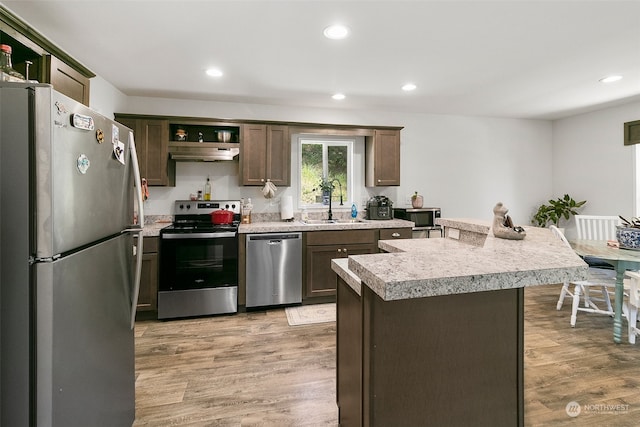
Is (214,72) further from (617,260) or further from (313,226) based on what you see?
(617,260)

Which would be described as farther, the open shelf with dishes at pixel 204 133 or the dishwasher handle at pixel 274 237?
the open shelf with dishes at pixel 204 133

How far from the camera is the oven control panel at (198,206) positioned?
370cm

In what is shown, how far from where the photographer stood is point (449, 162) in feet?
15.2

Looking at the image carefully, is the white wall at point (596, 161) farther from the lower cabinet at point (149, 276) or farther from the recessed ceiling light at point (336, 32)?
the lower cabinet at point (149, 276)

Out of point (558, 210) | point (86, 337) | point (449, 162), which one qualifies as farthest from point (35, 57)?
point (558, 210)

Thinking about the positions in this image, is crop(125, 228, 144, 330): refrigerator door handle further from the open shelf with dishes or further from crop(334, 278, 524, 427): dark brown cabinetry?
the open shelf with dishes

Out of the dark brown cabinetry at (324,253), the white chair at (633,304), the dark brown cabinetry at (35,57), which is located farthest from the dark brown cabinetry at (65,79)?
the white chair at (633,304)

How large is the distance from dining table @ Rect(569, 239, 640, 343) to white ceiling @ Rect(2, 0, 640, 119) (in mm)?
1677

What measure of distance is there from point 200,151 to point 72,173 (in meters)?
2.45

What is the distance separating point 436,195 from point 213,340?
11.7 feet

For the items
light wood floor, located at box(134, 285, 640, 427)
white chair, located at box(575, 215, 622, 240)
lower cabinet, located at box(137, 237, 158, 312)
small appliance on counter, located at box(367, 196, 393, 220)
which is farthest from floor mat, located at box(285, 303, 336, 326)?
white chair, located at box(575, 215, 622, 240)

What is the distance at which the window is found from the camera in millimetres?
4184

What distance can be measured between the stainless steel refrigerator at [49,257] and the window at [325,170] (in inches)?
117

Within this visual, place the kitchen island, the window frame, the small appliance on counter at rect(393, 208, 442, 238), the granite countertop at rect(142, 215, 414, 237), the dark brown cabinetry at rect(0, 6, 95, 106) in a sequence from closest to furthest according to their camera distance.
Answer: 1. the kitchen island
2. the dark brown cabinetry at rect(0, 6, 95, 106)
3. the granite countertop at rect(142, 215, 414, 237)
4. the small appliance on counter at rect(393, 208, 442, 238)
5. the window frame
